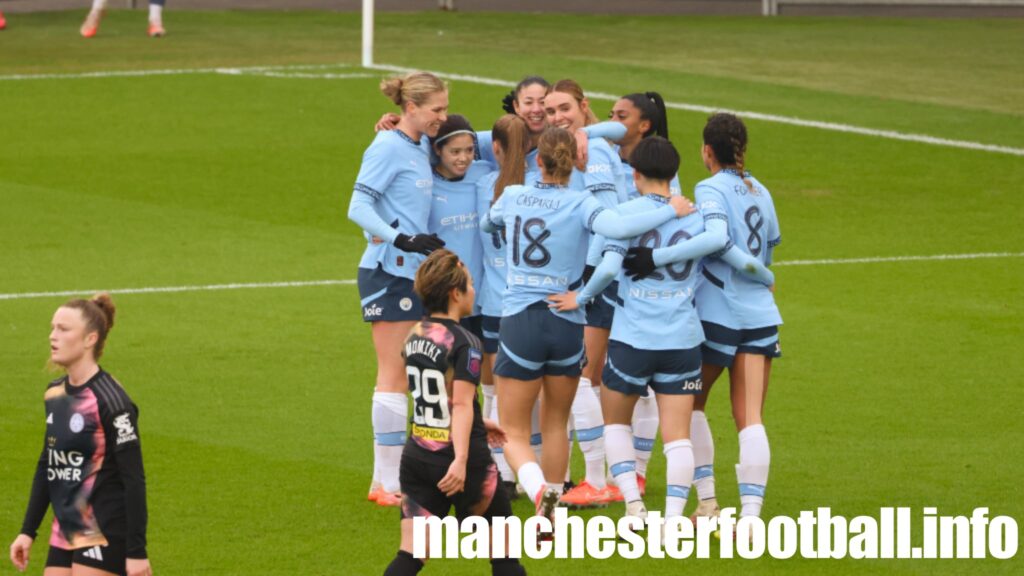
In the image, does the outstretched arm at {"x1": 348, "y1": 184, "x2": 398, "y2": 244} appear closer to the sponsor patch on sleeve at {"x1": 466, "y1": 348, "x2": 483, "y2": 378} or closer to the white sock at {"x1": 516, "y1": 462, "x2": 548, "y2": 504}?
Answer: the white sock at {"x1": 516, "y1": 462, "x2": 548, "y2": 504}

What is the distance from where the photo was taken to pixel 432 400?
774 centimetres

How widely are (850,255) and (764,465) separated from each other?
31.7 ft

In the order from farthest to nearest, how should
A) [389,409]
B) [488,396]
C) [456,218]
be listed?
[488,396], [456,218], [389,409]

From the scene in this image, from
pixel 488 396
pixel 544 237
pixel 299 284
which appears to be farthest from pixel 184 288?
pixel 544 237

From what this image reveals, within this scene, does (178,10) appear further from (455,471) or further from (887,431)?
(455,471)

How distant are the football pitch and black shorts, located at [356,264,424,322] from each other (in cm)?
110

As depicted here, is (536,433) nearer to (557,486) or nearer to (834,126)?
(557,486)

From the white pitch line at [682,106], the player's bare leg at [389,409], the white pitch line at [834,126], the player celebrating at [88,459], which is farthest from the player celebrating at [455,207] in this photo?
the white pitch line at [682,106]

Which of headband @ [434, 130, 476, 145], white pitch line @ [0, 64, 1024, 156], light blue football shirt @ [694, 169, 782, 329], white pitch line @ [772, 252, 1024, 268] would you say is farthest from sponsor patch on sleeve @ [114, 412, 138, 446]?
white pitch line @ [0, 64, 1024, 156]

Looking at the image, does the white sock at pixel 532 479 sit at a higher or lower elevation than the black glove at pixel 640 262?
lower

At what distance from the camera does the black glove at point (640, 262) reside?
895cm

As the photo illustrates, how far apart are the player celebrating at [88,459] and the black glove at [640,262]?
9.58 ft

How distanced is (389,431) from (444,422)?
7.70ft

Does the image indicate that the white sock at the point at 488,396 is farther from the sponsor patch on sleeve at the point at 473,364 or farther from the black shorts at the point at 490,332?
the sponsor patch on sleeve at the point at 473,364
